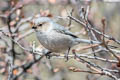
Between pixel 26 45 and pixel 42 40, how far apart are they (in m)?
1.14

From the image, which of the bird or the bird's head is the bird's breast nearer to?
the bird

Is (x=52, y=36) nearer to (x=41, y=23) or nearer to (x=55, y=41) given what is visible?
(x=55, y=41)

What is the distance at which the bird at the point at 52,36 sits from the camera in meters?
3.56

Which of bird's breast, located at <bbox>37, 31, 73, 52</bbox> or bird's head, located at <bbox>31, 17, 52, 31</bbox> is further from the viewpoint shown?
bird's head, located at <bbox>31, 17, 52, 31</bbox>

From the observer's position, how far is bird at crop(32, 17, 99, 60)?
356 cm

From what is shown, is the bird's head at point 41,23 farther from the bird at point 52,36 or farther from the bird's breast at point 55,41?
the bird's breast at point 55,41

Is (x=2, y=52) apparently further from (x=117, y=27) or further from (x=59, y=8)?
(x=117, y=27)

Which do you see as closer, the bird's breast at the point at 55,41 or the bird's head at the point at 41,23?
the bird's breast at the point at 55,41

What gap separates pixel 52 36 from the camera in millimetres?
3641

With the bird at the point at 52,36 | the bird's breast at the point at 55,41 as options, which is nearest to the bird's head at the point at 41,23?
the bird at the point at 52,36

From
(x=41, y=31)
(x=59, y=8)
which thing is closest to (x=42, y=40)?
(x=41, y=31)

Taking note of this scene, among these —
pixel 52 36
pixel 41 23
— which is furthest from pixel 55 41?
pixel 41 23

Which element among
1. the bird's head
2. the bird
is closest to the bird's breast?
the bird

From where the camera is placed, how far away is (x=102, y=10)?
5.46 metres
